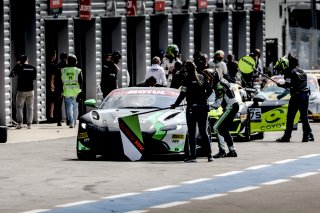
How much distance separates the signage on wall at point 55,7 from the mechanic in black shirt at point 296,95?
11.7m

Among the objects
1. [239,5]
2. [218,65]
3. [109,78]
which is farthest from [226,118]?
[239,5]

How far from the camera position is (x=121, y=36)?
46.1 metres

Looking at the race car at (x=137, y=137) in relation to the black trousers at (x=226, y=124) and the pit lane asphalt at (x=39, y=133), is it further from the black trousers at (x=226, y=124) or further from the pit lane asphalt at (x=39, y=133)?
the pit lane asphalt at (x=39, y=133)

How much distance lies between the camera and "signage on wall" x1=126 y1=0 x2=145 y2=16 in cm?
4634

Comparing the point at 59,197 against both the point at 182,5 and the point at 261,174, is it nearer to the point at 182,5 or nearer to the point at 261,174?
the point at 261,174

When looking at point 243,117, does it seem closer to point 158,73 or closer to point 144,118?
point 144,118

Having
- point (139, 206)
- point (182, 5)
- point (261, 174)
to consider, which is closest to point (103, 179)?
point (261, 174)

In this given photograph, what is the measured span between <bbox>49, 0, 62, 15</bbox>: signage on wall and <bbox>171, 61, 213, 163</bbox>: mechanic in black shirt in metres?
16.9

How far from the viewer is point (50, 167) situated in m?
23.7

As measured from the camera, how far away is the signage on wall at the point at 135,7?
152 feet

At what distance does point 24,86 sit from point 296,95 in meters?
8.11

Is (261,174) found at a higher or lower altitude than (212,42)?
lower

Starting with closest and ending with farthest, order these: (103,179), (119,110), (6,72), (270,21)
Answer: (103,179), (119,110), (6,72), (270,21)

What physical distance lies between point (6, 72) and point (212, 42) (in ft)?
51.8
